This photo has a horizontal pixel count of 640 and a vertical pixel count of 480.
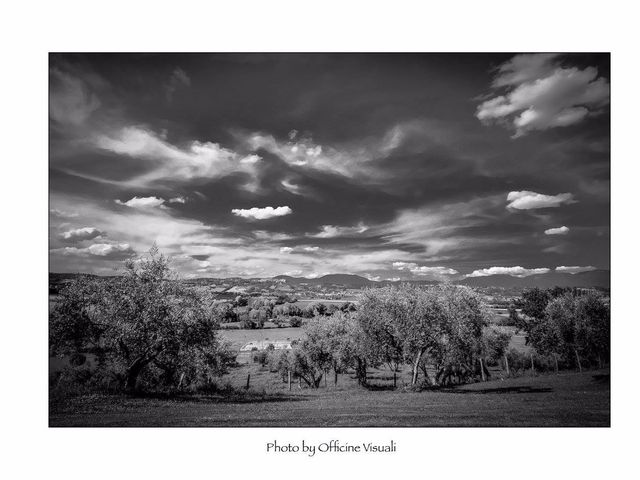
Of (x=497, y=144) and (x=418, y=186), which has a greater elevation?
(x=497, y=144)

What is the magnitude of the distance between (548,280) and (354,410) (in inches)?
466

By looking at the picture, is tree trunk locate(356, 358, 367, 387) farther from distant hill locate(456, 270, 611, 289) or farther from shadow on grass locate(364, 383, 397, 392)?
distant hill locate(456, 270, 611, 289)

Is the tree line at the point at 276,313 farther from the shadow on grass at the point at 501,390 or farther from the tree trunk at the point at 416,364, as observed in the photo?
the shadow on grass at the point at 501,390

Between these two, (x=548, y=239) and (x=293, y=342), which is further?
(x=293, y=342)

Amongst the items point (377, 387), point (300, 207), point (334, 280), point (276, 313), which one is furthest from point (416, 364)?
point (300, 207)

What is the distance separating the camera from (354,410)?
14281 mm

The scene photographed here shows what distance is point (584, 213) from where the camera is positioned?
14.3 m

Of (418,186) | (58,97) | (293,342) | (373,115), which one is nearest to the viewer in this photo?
(58,97)

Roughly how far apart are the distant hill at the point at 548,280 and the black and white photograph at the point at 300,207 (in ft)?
0.31

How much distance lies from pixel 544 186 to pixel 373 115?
892 cm

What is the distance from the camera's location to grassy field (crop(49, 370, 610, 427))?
43.0 feet

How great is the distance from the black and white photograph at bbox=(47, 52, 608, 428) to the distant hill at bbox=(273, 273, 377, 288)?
117mm
